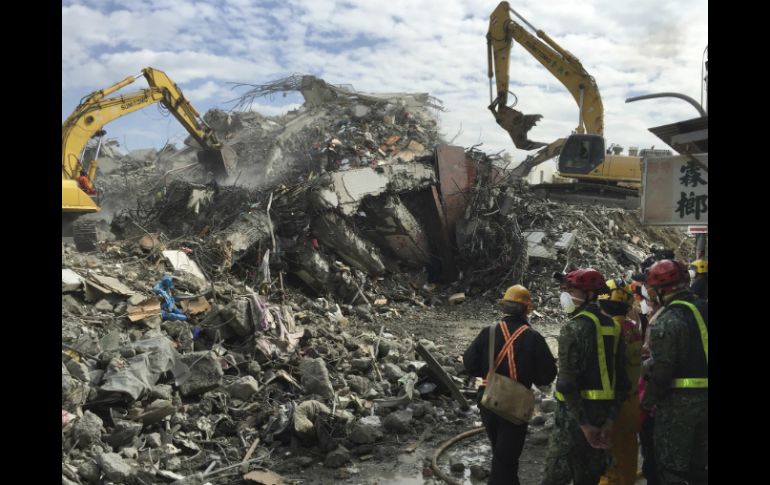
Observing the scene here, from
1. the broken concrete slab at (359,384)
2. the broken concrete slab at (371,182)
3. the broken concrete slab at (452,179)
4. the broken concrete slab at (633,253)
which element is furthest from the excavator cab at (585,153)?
the broken concrete slab at (359,384)

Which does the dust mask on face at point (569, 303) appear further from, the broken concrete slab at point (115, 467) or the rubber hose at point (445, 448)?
the broken concrete slab at point (115, 467)

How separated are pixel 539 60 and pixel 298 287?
7.61 meters

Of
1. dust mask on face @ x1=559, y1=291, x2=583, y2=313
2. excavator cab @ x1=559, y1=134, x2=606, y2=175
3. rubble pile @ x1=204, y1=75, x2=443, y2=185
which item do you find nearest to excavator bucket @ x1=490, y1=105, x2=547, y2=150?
rubble pile @ x1=204, y1=75, x2=443, y2=185

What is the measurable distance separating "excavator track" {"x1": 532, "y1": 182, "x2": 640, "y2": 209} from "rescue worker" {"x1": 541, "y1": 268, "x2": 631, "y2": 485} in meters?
12.2

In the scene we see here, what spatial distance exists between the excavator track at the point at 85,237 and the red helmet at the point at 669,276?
29.7 feet

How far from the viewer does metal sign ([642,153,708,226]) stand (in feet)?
11.6

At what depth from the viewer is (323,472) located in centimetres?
478

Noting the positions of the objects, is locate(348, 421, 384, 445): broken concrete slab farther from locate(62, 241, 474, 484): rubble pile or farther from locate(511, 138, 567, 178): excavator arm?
locate(511, 138, 567, 178): excavator arm

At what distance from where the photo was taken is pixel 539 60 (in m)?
13.5

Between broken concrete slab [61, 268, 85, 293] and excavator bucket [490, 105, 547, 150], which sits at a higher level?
excavator bucket [490, 105, 547, 150]

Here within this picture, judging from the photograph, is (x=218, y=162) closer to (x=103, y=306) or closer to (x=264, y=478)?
(x=103, y=306)

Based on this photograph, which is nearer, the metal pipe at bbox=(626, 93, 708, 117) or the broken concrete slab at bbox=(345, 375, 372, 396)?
the metal pipe at bbox=(626, 93, 708, 117)

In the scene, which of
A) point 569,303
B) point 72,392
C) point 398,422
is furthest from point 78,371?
point 569,303
